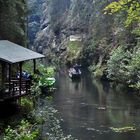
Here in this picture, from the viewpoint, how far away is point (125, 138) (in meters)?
23.9

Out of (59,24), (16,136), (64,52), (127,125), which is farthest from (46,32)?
(16,136)

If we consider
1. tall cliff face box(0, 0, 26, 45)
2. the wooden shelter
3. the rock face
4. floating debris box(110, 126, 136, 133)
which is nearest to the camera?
the wooden shelter

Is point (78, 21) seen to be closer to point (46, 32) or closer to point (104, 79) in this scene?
point (46, 32)

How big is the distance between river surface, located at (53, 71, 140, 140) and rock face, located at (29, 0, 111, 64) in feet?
99.3

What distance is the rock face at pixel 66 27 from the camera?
82.8 m

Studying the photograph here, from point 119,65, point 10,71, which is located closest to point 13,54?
point 10,71

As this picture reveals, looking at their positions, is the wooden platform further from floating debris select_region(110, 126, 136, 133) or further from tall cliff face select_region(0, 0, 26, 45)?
tall cliff face select_region(0, 0, 26, 45)

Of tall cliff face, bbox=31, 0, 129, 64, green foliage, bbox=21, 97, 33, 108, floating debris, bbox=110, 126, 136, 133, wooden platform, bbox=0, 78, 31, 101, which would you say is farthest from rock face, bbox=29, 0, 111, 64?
wooden platform, bbox=0, 78, 31, 101

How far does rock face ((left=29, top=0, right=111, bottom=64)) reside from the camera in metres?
82.8

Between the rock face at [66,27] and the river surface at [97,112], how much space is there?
30.3 m

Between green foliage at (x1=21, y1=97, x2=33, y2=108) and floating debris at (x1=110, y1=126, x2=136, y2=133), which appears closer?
green foliage at (x1=21, y1=97, x2=33, y2=108)

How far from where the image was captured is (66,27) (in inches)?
3976

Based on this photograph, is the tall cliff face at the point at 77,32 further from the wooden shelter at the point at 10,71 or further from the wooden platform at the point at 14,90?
the wooden platform at the point at 14,90

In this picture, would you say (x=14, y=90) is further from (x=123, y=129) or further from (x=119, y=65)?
(x=119, y=65)
